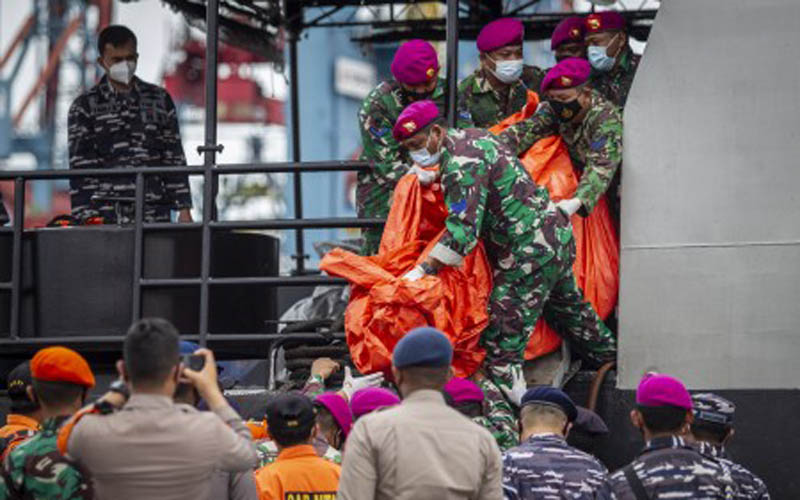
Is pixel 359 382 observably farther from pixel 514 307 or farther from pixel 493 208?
pixel 493 208

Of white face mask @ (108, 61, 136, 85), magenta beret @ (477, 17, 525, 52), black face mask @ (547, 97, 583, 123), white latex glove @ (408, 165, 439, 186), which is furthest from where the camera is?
white face mask @ (108, 61, 136, 85)

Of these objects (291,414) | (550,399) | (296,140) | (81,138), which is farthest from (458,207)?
(296,140)

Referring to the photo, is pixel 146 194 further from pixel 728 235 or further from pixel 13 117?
pixel 13 117

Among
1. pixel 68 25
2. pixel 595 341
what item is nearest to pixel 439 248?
pixel 595 341

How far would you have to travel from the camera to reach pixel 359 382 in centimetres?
809

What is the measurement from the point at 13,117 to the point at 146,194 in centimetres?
4651

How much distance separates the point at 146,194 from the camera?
1038 centimetres

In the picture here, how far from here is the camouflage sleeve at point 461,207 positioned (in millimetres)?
8102

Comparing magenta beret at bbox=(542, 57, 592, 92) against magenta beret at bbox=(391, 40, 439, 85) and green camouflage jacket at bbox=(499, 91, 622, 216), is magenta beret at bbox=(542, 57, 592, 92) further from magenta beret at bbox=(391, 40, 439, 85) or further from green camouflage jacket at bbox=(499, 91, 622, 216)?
magenta beret at bbox=(391, 40, 439, 85)

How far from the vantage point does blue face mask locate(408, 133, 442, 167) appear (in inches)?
322

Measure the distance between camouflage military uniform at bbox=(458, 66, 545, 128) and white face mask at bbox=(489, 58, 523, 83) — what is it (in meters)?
0.16

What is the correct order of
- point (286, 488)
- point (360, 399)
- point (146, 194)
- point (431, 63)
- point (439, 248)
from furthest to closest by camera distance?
point (146, 194), point (431, 63), point (439, 248), point (360, 399), point (286, 488)

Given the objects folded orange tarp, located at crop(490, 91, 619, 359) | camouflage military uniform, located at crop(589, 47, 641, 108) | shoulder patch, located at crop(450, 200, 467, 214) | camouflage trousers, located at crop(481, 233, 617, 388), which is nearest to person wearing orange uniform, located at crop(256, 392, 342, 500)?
shoulder patch, located at crop(450, 200, 467, 214)

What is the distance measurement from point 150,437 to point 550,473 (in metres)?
1.70
